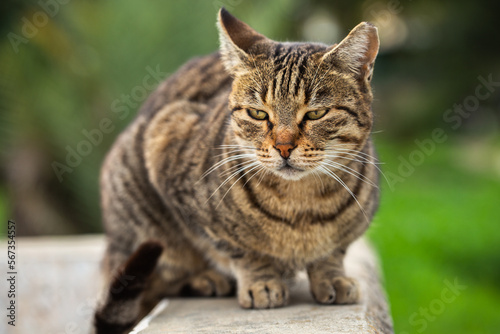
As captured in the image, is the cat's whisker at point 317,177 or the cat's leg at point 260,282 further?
the cat's leg at point 260,282

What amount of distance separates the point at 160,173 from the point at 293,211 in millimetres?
633

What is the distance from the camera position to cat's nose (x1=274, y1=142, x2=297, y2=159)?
1.81 meters

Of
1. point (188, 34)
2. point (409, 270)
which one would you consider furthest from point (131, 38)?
point (409, 270)

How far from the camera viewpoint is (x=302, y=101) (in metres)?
1.86

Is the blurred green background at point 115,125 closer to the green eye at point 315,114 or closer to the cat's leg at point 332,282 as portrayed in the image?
the cat's leg at point 332,282

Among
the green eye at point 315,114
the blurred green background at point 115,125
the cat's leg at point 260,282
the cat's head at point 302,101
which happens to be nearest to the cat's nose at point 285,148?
the cat's head at point 302,101

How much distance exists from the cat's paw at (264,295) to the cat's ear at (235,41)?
0.76m

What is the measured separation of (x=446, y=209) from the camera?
593 centimetres

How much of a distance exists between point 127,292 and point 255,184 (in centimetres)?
63

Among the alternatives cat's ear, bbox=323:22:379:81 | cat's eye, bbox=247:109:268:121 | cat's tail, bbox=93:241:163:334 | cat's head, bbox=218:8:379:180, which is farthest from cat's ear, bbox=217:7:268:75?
cat's tail, bbox=93:241:163:334

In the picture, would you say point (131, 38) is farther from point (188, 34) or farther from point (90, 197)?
point (90, 197)

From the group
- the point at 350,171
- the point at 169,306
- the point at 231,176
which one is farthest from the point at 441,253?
the point at 231,176

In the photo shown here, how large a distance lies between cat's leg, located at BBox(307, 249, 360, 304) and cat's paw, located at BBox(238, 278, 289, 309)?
118 millimetres

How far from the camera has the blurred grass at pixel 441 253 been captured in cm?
361
